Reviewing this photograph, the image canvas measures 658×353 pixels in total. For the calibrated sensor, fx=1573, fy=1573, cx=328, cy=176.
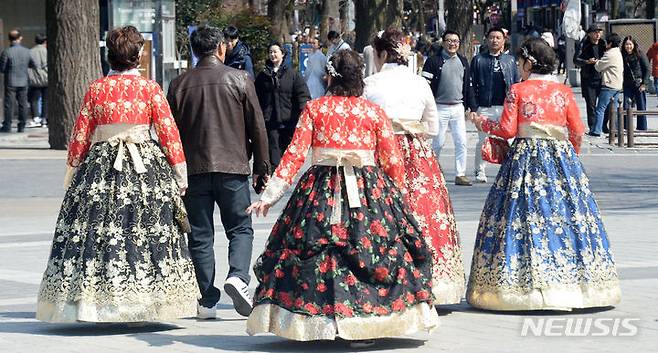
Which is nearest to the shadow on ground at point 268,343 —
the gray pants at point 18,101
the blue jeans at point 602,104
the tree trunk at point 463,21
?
the blue jeans at point 602,104

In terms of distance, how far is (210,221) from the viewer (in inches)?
356

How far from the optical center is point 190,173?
29.4ft

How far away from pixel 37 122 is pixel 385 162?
798 inches

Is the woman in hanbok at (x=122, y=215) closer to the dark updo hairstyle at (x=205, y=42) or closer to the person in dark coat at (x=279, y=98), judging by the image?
the dark updo hairstyle at (x=205, y=42)

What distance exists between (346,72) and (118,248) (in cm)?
156

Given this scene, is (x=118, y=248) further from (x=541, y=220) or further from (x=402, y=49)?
(x=541, y=220)

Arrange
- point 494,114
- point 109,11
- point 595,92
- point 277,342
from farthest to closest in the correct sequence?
1. point 109,11
2. point 595,92
3. point 494,114
4. point 277,342

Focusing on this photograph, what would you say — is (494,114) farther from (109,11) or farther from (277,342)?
(109,11)

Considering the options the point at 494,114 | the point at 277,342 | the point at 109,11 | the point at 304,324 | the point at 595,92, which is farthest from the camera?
the point at 109,11

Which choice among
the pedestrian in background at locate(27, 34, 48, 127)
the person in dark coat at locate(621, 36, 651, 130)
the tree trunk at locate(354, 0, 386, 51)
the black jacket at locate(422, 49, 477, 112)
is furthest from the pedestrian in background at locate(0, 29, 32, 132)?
the black jacket at locate(422, 49, 477, 112)

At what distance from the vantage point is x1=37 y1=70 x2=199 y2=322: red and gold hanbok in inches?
331

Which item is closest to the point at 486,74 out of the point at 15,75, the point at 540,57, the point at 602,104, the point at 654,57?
the point at 602,104

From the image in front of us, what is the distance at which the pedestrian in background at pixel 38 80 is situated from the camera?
87.4 feet

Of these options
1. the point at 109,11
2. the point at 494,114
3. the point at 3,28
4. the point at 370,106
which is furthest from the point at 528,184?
the point at 3,28
